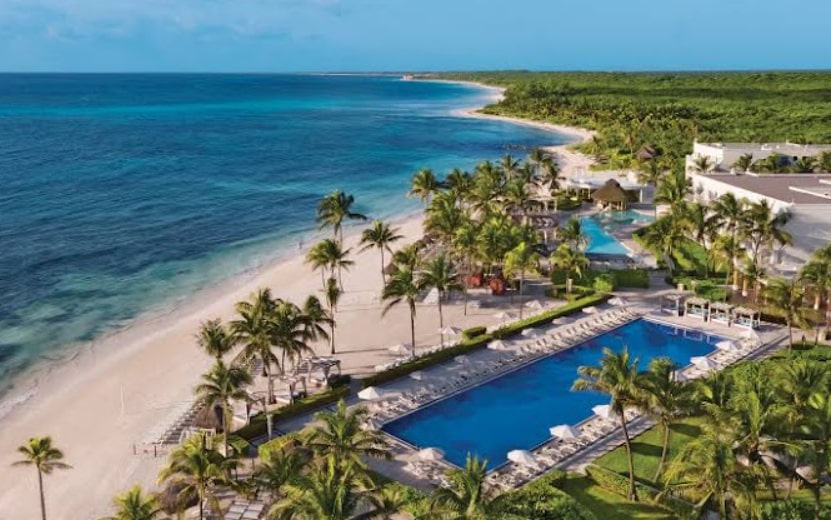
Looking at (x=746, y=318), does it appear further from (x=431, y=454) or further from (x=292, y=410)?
(x=292, y=410)

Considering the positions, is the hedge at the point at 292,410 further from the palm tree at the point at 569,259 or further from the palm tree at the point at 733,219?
the palm tree at the point at 733,219

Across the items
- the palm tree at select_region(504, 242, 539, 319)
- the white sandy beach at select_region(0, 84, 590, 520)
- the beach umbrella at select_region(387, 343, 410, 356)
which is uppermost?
the palm tree at select_region(504, 242, 539, 319)

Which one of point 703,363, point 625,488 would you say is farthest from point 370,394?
point 703,363

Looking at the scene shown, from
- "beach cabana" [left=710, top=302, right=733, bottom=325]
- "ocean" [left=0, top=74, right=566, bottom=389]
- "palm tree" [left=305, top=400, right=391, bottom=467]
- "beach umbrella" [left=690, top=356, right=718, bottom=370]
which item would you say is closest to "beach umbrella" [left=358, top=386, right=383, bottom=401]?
"palm tree" [left=305, top=400, right=391, bottom=467]

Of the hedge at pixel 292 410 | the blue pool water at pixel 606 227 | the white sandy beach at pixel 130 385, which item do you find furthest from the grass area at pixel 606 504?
the blue pool water at pixel 606 227

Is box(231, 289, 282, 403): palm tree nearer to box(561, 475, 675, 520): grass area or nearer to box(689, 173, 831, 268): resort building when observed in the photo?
box(561, 475, 675, 520): grass area
